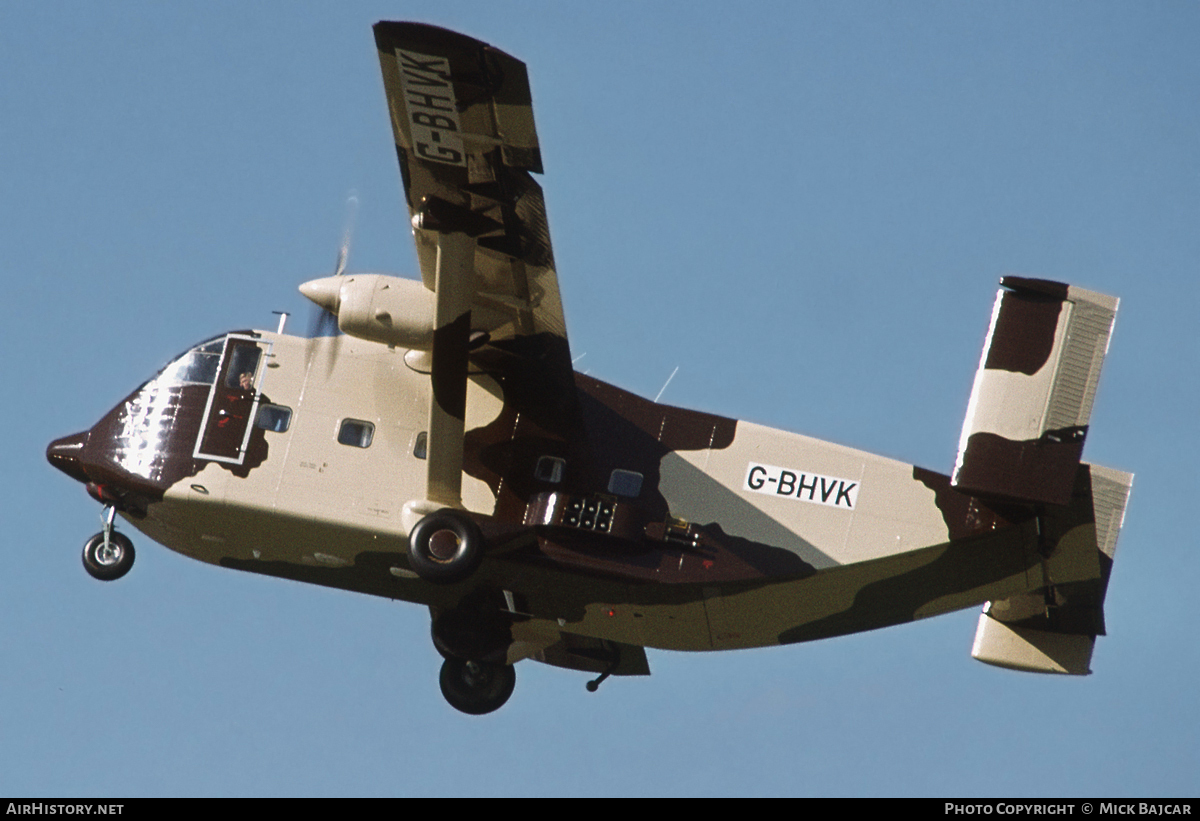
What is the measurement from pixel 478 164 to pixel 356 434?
3.87 meters

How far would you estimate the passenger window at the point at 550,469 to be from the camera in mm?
19094

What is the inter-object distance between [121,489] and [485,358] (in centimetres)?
467

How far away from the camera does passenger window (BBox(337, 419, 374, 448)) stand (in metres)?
19.3

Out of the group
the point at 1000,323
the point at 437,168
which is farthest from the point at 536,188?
the point at 1000,323

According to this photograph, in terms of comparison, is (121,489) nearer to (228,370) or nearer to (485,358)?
(228,370)

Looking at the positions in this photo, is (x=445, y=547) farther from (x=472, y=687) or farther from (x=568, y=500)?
(x=472, y=687)

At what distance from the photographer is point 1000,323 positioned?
18172 mm

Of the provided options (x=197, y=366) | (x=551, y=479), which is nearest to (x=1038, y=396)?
(x=551, y=479)

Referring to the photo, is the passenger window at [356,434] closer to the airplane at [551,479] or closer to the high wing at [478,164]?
the airplane at [551,479]

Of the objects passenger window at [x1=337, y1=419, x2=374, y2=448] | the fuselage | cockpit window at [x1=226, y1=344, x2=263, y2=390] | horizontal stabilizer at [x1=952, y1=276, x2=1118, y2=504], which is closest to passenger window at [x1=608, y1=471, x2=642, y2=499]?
the fuselage

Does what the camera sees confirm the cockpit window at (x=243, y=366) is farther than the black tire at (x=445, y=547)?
Yes

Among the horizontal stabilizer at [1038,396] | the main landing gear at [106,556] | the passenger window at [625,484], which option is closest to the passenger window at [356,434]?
the passenger window at [625,484]

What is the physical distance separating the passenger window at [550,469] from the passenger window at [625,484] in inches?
23.3

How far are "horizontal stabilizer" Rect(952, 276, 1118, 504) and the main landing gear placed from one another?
10.2 m
